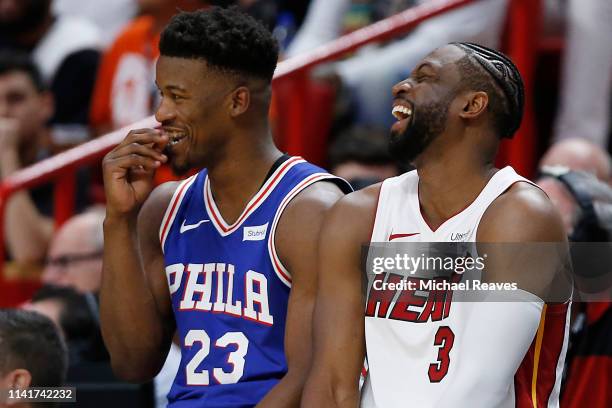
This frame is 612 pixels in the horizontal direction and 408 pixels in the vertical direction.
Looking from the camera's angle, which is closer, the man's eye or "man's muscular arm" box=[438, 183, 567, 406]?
"man's muscular arm" box=[438, 183, 567, 406]

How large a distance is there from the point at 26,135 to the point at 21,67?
1.20 ft

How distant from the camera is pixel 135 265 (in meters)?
4.04

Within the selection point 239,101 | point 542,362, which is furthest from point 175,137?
point 542,362

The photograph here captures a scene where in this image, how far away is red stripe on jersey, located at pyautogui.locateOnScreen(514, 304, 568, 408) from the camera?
11.3 feet

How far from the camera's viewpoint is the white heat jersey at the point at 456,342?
3322mm

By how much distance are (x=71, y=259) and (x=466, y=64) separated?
9.20ft

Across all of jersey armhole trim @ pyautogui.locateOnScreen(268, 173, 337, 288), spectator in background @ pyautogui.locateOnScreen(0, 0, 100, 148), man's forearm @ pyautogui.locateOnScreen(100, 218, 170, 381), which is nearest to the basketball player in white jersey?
jersey armhole trim @ pyautogui.locateOnScreen(268, 173, 337, 288)

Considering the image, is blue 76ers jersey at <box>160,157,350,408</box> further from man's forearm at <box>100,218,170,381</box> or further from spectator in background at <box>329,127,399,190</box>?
spectator in background at <box>329,127,399,190</box>

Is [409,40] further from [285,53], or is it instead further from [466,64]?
[466,64]

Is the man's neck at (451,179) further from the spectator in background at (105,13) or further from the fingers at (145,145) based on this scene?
the spectator in background at (105,13)

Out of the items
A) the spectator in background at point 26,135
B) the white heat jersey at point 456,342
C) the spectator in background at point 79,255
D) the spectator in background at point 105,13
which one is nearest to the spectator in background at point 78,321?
the spectator in background at point 79,255

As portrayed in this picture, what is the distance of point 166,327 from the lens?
4.18 metres

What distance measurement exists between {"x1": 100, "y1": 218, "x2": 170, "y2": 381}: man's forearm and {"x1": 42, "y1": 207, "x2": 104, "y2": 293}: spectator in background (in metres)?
1.71

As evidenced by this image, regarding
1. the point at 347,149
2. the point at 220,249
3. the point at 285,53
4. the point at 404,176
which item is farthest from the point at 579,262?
the point at 285,53
